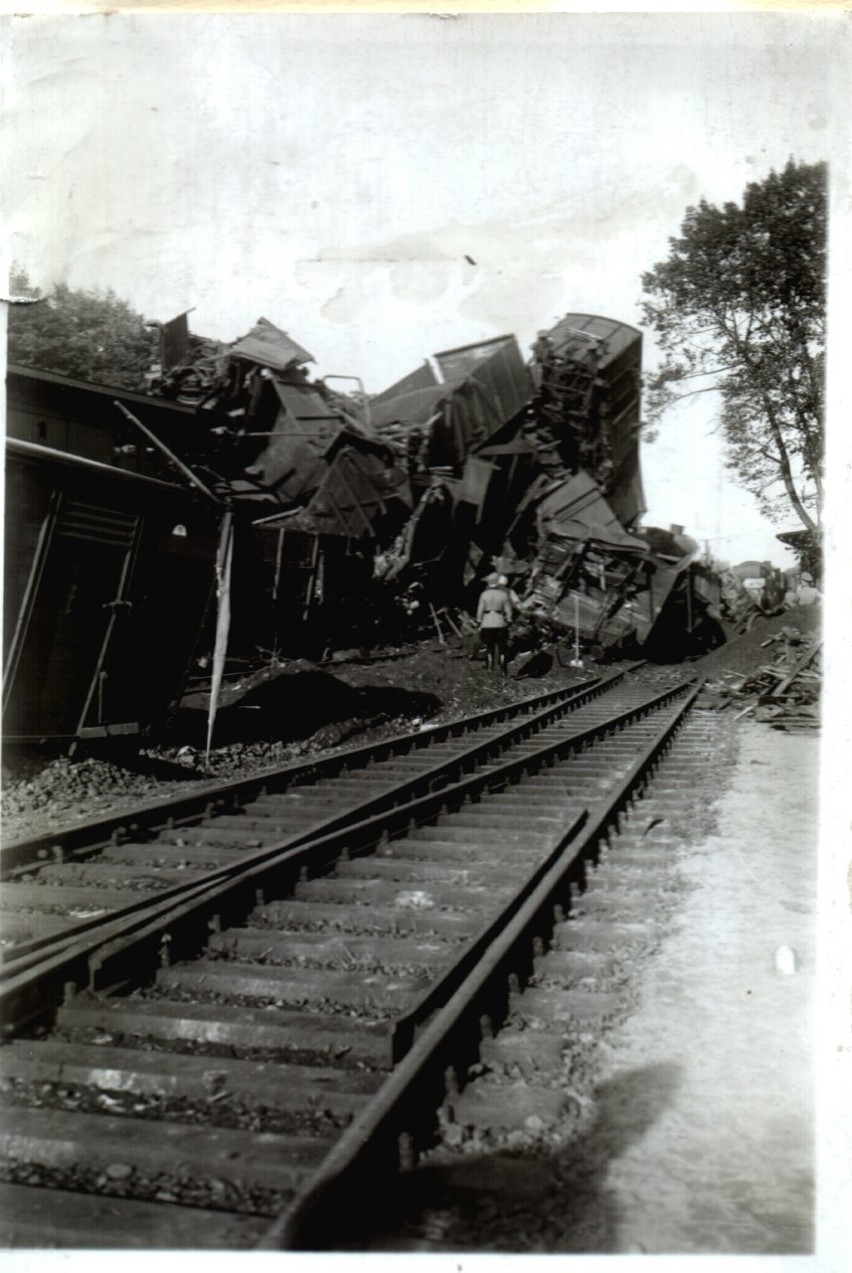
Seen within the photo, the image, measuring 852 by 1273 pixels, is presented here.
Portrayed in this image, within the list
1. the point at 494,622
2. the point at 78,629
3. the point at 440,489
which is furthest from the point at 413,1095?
the point at 440,489

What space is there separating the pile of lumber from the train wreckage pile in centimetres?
518

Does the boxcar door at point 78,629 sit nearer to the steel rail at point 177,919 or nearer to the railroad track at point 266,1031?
the railroad track at point 266,1031

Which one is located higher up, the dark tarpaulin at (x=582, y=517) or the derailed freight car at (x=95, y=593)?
the dark tarpaulin at (x=582, y=517)

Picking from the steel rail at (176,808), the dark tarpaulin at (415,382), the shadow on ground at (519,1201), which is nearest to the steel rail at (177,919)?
the steel rail at (176,808)

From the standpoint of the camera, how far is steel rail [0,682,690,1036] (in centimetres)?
342

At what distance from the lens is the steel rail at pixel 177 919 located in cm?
342

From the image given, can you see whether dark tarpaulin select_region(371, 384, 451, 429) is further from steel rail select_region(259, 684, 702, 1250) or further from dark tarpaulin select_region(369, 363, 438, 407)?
steel rail select_region(259, 684, 702, 1250)

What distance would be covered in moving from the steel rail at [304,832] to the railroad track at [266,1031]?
4 cm

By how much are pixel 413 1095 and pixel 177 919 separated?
67.1 inches

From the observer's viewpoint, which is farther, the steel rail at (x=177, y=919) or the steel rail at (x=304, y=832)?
the steel rail at (x=304, y=832)

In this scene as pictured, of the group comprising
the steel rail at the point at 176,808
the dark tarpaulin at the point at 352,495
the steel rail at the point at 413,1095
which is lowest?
the steel rail at the point at 413,1095

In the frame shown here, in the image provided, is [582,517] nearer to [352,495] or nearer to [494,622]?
[352,495]

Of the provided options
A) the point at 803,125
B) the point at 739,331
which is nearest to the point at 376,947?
the point at 803,125

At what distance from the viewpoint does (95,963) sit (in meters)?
3.57
